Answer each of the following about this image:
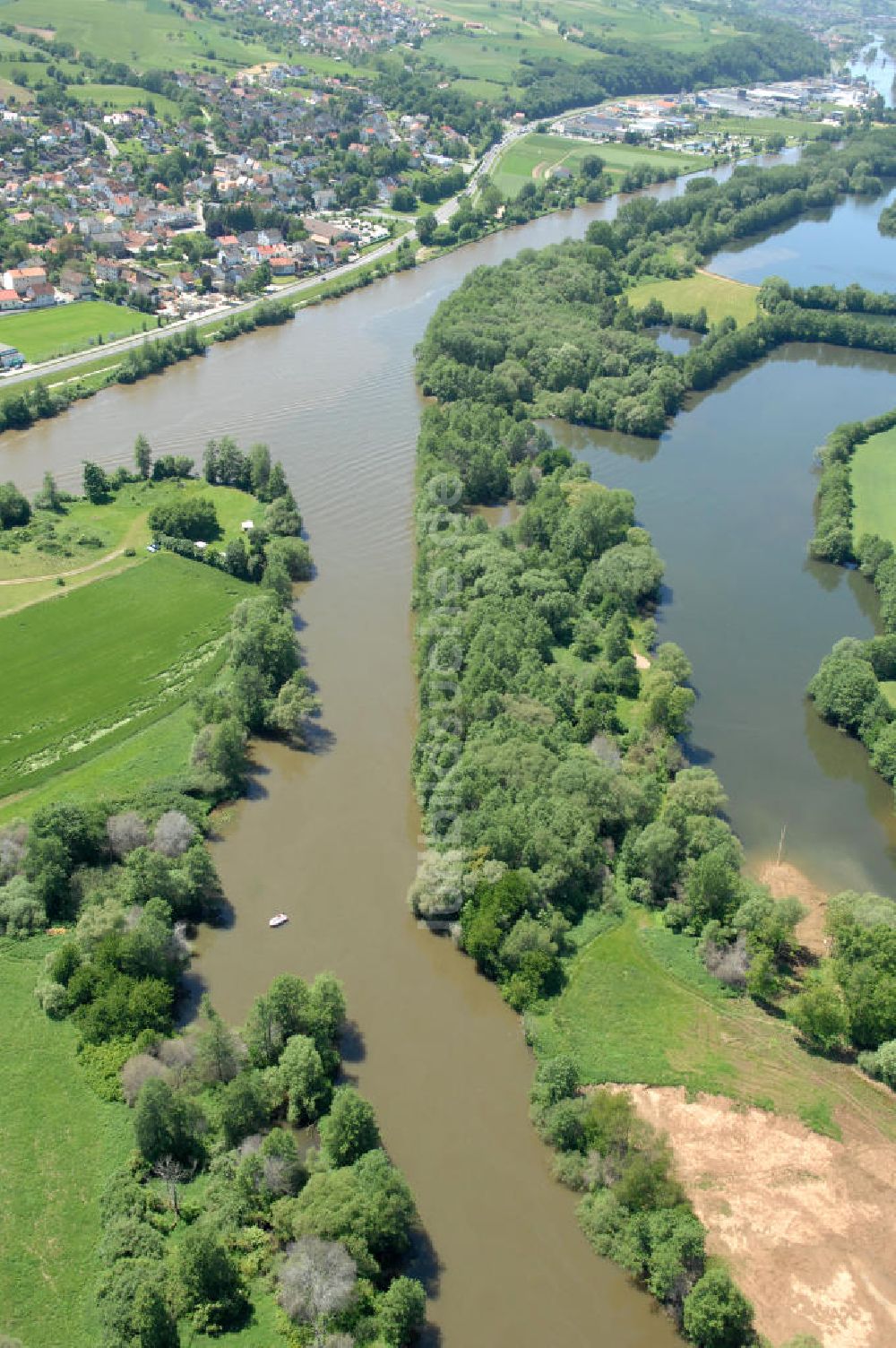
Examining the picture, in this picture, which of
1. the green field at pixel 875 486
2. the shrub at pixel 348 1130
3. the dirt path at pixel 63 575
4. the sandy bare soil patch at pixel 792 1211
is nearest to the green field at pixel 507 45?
the green field at pixel 875 486

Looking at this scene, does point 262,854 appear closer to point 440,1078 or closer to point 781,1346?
point 440,1078

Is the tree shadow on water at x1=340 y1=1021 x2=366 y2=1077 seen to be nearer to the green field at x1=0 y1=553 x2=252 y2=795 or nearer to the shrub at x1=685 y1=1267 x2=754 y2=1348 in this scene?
the shrub at x1=685 y1=1267 x2=754 y2=1348

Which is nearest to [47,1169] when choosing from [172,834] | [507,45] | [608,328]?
[172,834]

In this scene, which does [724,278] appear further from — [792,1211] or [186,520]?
[792,1211]

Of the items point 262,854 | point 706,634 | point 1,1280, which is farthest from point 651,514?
point 1,1280

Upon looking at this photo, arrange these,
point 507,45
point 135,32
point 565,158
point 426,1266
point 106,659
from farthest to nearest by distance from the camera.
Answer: point 507,45, point 135,32, point 565,158, point 106,659, point 426,1266

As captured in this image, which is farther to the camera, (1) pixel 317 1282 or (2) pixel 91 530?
(2) pixel 91 530

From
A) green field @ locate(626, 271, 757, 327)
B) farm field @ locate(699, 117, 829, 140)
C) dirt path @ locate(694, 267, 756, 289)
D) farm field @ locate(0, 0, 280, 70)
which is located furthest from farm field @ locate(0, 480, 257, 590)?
farm field @ locate(699, 117, 829, 140)
